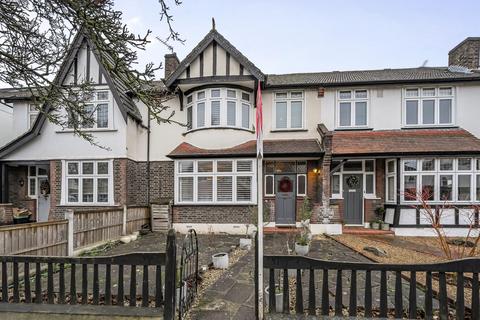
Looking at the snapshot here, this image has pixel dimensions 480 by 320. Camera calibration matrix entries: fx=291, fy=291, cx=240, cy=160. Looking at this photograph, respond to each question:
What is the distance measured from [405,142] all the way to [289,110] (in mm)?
4910

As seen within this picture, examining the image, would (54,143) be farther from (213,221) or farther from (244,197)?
(244,197)

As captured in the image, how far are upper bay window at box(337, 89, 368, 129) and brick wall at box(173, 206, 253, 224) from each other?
5.81m

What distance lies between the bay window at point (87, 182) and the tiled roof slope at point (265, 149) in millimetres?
2989

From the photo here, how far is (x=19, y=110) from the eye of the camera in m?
14.5

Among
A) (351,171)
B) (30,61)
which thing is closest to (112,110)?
(30,61)

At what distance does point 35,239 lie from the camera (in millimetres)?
6484

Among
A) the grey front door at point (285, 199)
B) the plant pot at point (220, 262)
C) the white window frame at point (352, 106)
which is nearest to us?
the plant pot at point (220, 262)

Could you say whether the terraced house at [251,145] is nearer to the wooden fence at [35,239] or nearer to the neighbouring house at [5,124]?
the neighbouring house at [5,124]

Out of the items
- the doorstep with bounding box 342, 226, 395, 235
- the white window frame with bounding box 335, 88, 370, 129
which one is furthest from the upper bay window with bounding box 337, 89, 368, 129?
the doorstep with bounding box 342, 226, 395, 235

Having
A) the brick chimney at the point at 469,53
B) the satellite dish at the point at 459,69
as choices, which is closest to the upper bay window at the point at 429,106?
the satellite dish at the point at 459,69

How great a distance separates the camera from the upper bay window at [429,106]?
41.1 feet

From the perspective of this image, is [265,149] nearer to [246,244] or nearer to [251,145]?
[251,145]

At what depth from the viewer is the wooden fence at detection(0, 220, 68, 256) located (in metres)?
5.71

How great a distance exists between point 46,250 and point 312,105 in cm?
1095
